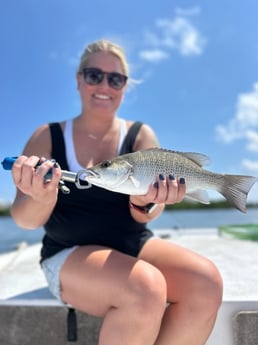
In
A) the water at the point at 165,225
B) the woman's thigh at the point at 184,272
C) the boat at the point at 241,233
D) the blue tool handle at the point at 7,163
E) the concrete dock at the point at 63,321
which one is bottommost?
the water at the point at 165,225

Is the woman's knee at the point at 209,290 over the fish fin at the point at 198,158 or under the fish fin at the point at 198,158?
under

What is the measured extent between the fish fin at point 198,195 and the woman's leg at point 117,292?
1.39 ft

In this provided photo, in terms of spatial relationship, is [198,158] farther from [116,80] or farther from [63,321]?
[63,321]

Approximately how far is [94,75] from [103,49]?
20 centimetres

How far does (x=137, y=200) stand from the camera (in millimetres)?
2242

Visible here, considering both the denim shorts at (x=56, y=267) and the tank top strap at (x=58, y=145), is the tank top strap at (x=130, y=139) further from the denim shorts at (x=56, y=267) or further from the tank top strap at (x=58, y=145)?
the denim shorts at (x=56, y=267)

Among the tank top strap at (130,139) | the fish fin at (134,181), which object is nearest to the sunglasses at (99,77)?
the tank top strap at (130,139)

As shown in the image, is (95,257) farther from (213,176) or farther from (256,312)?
(256,312)

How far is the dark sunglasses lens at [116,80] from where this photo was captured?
2.59 meters

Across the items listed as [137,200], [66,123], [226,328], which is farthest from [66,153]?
[226,328]

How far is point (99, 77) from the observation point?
257 cm

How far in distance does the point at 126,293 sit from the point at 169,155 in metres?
0.72

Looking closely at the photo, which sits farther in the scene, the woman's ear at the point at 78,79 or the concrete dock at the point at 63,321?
the woman's ear at the point at 78,79

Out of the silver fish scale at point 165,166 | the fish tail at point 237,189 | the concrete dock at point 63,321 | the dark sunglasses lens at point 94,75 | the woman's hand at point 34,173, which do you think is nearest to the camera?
the woman's hand at point 34,173
